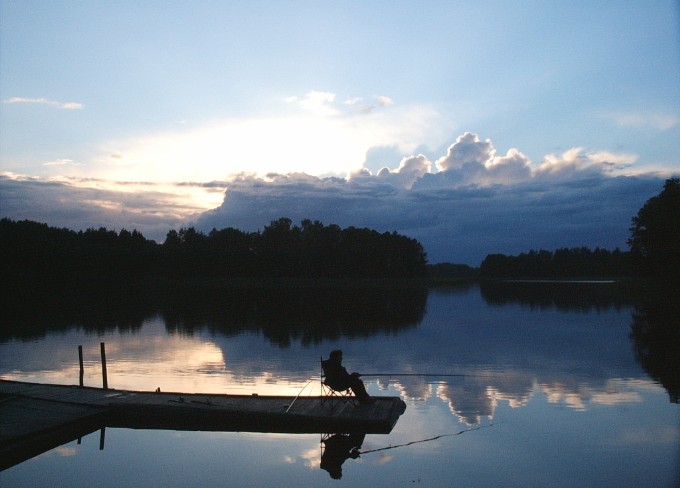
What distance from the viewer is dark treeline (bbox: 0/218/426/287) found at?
103 m

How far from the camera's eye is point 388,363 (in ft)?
80.4

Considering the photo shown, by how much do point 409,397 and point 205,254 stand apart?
11415cm

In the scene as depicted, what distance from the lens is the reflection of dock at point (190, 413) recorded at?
1346 cm

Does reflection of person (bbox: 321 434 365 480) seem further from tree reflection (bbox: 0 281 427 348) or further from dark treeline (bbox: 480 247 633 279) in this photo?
dark treeline (bbox: 480 247 633 279)

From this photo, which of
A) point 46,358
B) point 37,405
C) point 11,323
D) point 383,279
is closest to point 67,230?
point 383,279

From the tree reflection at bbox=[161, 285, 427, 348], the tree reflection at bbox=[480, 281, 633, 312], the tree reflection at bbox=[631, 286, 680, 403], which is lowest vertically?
the tree reflection at bbox=[631, 286, 680, 403]

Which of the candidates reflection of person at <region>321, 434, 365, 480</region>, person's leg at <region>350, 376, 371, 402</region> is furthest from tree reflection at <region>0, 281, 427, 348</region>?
reflection of person at <region>321, 434, 365, 480</region>

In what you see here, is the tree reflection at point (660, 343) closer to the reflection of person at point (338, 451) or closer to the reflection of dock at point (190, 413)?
the reflection of dock at point (190, 413)

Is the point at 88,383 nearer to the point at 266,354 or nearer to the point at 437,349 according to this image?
the point at 266,354

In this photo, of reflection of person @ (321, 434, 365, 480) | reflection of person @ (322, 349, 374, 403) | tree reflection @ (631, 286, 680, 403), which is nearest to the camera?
reflection of person @ (321, 434, 365, 480)

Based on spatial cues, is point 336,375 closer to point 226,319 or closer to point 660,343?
point 660,343

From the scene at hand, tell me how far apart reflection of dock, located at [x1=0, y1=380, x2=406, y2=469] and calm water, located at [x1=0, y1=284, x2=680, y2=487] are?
29 centimetres

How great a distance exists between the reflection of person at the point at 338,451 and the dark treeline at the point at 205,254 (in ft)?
310

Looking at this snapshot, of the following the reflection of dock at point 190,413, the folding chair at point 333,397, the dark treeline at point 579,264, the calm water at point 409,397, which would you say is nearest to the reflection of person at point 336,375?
the folding chair at point 333,397
